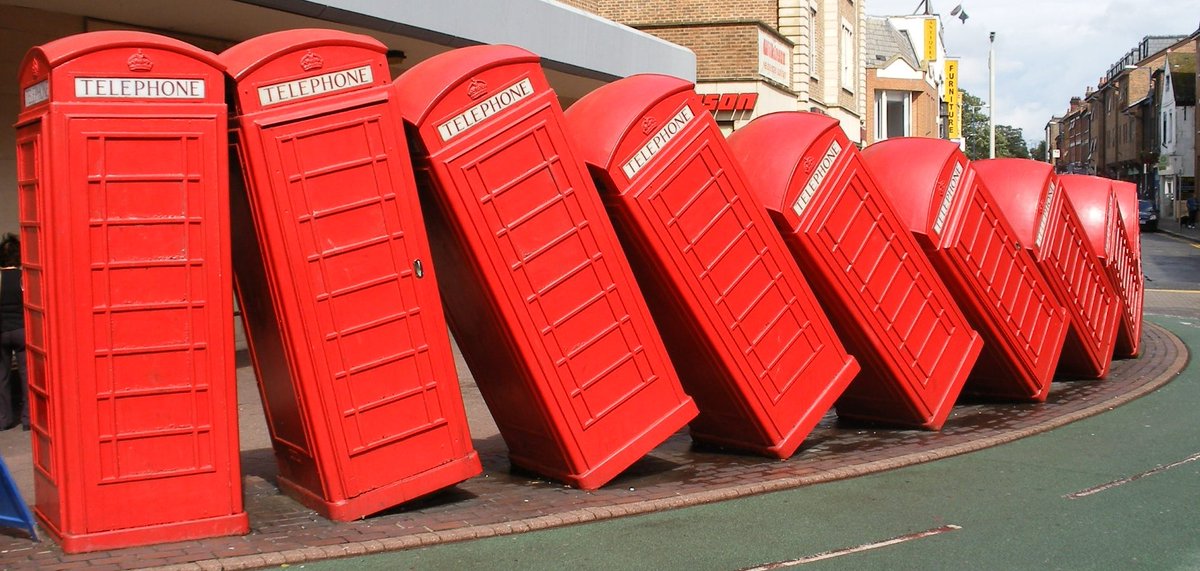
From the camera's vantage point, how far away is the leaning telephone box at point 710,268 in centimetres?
758

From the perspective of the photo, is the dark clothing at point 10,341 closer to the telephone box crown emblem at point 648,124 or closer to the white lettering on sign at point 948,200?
the telephone box crown emblem at point 648,124

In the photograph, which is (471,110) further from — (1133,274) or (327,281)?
(1133,274)

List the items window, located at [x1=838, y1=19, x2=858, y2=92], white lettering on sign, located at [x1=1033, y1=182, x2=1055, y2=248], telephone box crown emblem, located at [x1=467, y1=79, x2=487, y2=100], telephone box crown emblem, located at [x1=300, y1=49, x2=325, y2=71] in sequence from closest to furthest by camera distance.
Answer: telephone box crown emblem, located at [x1=300, y1=49, x2=325, y2=71]
telephone box crown emblem, located at [x1=467, y1=79, x2=487, y2=100]
white lettering on sign, located at [x1=1033, y1=182, x2=1055, y2=248]
window, located at [x1=838, y1=19, x2=858, y2=92]

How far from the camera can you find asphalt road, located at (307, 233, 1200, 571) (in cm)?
592

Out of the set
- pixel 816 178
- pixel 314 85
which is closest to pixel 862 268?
pixel 816 178

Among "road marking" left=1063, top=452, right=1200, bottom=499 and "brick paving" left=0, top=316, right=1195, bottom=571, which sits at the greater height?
"brick paving" left=0, top=316, right=1195, bottom=571

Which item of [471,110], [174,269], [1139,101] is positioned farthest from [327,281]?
[1139,101]

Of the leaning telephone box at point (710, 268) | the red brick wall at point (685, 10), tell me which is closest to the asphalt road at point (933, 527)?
the leaning telephone box at point (710, 268)

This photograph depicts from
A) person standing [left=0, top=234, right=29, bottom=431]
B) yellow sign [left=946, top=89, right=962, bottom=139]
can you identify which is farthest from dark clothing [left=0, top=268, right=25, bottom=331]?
yellow sign [left=946, top=89, right=962, bottom=139]

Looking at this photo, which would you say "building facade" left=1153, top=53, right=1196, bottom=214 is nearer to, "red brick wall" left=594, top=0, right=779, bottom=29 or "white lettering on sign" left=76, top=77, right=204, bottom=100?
"red brick wall" left=594, top=0, right=779, bottom=29

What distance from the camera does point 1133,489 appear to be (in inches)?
300

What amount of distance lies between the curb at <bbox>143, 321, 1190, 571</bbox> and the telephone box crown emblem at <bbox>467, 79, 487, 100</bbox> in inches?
95.5

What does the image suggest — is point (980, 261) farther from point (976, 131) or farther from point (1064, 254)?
point (976, 131)

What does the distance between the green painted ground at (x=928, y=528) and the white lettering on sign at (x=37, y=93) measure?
2669mm
